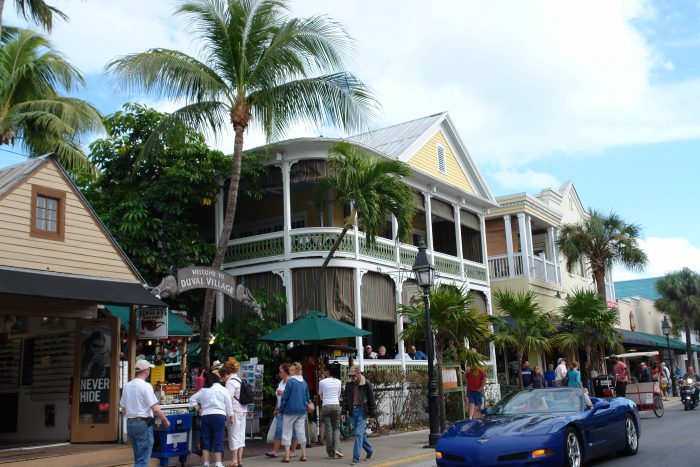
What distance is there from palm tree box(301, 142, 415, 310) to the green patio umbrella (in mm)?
2879

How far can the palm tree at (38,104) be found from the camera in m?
18.4

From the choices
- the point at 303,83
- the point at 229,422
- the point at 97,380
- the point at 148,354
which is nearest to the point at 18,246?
the point at 97,380

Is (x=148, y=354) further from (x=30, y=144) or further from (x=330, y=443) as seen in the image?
(x=30, y=144)

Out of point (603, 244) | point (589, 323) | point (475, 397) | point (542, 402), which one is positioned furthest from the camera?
point (603, 244)

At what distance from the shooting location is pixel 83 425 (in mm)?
12398

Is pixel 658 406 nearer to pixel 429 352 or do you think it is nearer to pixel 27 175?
pixel 429 352

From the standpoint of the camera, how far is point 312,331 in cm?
1453

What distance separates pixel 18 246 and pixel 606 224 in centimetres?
2635

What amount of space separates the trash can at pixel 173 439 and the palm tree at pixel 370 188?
23.2 ft

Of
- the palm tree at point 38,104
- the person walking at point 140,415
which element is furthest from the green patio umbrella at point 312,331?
the palm tree at point 38,104

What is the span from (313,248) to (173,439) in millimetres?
9232

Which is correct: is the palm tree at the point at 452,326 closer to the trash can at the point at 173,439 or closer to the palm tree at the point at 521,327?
the palm tree at the point at 521,327

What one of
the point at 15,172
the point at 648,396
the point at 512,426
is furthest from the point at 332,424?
the point at 648,396

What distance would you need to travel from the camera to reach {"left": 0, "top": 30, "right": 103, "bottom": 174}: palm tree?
60.3ft
